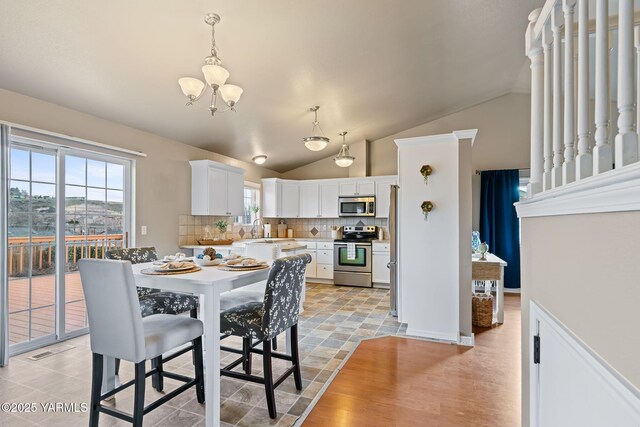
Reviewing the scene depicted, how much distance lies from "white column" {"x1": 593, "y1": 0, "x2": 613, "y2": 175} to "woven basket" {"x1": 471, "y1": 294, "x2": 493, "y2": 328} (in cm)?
342

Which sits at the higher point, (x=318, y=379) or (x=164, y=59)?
(x=164, y=59)

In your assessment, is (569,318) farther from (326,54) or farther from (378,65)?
(378,65)

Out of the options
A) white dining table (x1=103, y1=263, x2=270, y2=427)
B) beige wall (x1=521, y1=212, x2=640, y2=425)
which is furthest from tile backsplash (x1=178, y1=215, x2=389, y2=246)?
beige wall (x1=521, y1=212, x2=640, y2=425)

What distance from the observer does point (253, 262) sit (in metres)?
2.29

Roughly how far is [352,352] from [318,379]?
1.98ft

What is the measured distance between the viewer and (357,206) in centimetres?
620

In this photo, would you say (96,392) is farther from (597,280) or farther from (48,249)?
(597,280)

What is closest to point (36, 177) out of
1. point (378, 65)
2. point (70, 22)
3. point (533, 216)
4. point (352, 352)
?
point (70, 22)

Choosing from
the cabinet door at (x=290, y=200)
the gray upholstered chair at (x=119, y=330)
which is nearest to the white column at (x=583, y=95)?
the gray upholstered chair at (x=119, y=330)

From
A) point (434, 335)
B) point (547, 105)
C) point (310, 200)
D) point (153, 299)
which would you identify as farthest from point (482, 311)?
point (310, 200)

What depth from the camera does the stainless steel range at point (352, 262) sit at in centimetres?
A: 579

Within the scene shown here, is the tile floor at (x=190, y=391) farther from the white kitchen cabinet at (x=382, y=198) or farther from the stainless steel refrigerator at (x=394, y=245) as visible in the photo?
the white kitchen cabinet at (x=382, y=198)

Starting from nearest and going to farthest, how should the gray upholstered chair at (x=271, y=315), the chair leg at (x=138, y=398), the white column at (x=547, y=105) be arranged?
1. the white column at (x=547, y=105)
2. the chair leg at (x=138, y=398)
3. the gray upholstered chair at (x=271, y=315)

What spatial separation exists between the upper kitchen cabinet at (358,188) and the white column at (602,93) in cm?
529
